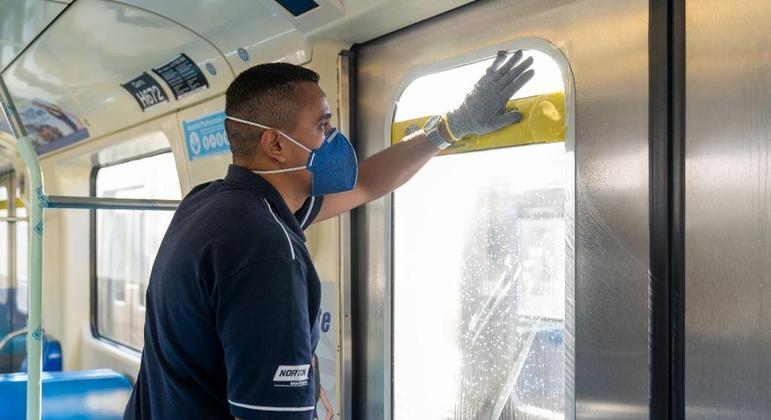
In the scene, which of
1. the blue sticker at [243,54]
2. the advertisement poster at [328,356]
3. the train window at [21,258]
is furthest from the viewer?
the train window at [21,258]

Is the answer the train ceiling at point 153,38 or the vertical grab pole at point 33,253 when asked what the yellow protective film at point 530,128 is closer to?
the train ceiling at point 153,38

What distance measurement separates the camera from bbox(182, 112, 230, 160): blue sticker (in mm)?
2842

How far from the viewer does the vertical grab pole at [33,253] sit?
6.07ft

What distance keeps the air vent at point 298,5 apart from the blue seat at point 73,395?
308 centimetres

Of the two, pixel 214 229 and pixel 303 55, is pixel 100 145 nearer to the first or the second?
pixel 303 55

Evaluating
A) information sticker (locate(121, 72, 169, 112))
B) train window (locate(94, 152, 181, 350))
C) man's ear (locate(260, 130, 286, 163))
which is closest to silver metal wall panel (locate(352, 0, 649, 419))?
man's ear (locate(260, 130, 286, 163))

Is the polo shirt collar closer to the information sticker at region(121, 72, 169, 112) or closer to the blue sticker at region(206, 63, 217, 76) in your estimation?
the blue sticker at region(206, 63, 217, 76)

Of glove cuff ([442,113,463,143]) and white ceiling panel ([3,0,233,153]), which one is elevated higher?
white ceiling panel ([3,0,233,153])

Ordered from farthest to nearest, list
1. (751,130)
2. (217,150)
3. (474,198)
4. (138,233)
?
(138,233), (217,150), (474,198), (751,130)

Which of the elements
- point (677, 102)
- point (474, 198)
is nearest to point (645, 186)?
point (677, 102)

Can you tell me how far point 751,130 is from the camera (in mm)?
1236

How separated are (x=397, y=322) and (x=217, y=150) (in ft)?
3.93

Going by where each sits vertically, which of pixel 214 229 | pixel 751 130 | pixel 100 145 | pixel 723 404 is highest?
pixel 100 145

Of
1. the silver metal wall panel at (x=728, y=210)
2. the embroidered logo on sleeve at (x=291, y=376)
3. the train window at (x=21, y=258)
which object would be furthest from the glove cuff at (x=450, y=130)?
the train window at (x=21, y=258)
